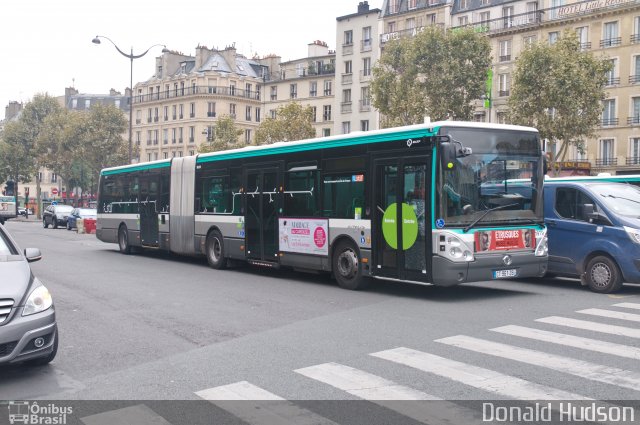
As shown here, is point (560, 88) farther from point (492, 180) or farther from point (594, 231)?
point (492, 180)

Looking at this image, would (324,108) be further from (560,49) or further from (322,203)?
(322,203)

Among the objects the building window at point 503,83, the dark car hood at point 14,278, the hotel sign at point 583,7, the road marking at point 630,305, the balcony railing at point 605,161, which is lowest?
the road marking at point 630,305

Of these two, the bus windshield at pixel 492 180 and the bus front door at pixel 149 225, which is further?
the bus front door at pixel 149 225

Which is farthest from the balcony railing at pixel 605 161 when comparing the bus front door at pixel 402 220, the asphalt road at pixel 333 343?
the bus front door at pixel 402 220

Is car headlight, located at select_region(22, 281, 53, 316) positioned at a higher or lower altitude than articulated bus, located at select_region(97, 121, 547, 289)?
lower

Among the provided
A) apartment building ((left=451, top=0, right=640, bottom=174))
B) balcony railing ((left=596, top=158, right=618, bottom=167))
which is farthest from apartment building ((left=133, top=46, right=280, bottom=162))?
balcony railing ((left=596, top=158, right=618, bottom=167))

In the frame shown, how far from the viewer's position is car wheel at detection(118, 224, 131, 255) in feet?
78.4

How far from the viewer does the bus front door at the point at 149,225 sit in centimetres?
2188

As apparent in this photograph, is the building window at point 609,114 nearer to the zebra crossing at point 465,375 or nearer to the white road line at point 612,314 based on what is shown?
the white road line at point 612,314

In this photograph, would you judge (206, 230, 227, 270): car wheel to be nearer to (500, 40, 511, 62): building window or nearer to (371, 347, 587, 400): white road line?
(371, 347, 587, 400): white road line

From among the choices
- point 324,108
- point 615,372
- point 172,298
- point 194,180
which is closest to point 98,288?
point 172,298

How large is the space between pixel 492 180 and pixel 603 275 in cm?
308

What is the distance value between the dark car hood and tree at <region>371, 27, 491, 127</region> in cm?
3653

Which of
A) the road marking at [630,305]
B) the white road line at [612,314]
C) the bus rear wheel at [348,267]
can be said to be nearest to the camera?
the white road line at [612,314]
